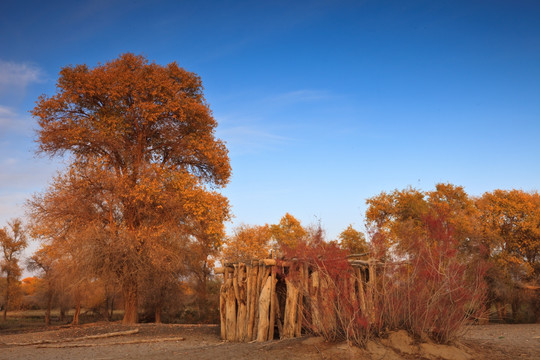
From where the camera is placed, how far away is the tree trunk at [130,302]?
1991 cm

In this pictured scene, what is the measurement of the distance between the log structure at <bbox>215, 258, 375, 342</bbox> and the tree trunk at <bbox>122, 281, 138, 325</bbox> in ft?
24.9

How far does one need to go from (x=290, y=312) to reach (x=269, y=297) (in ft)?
2.52

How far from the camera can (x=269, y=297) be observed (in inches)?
484

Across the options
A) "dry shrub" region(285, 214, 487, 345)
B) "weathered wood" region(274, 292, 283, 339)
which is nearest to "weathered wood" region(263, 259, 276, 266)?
"weathered wood" region(274, 292, 283, 339)

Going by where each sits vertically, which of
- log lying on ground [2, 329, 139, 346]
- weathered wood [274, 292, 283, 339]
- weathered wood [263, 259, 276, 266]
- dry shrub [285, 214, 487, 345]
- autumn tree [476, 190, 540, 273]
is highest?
autumn tree [476, 190, 540, 273]

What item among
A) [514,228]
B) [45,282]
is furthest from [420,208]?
[45,282]

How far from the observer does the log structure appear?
11539 mm

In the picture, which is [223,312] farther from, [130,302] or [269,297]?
[130,302]

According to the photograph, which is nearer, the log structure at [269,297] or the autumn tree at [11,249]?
the log structure at [269,297]

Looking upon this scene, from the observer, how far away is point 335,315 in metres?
8.96

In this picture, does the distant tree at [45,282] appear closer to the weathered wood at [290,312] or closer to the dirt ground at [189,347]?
the dirt ground at [189,347]

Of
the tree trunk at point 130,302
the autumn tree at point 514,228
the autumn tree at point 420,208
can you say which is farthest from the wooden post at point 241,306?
the autumn tree at point 514,228

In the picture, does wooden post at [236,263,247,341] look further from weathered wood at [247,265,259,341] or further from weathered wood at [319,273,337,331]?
weathered wood at [319,273,337,331]

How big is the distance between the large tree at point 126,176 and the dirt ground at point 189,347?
328 centimetres
